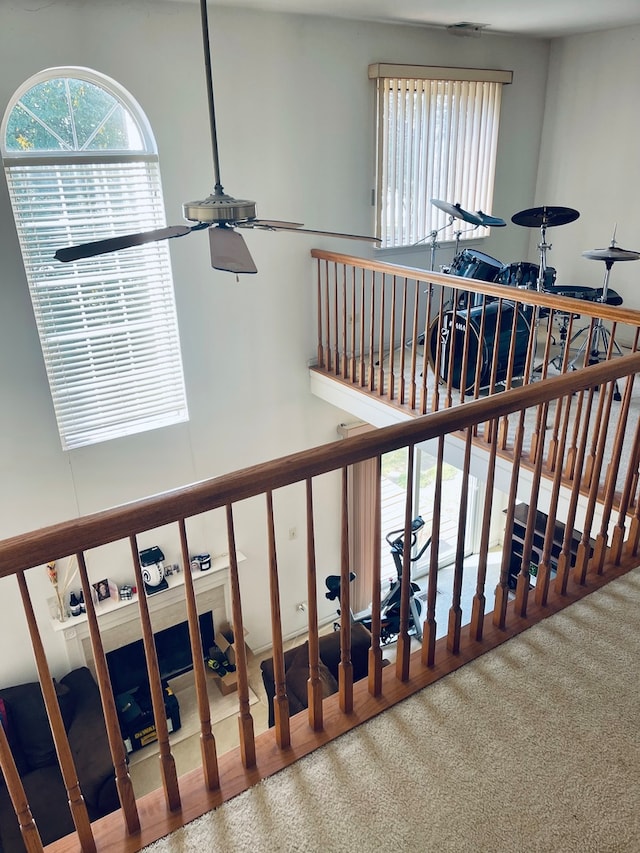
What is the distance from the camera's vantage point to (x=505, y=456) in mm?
3475

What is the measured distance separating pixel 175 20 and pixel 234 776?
4289 millimetres

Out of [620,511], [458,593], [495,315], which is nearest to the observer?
[458,593]

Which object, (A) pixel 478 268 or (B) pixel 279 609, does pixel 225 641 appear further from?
(B) pixel 279 609

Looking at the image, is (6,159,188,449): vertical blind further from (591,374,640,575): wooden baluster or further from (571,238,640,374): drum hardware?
(591,374,640,575): wooden baluster

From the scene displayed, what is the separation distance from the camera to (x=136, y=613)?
508cm

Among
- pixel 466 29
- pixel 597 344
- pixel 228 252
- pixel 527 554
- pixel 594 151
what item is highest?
pixel 466 29

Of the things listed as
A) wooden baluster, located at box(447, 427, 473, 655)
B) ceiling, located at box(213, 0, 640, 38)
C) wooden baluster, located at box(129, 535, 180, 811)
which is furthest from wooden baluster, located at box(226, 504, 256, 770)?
ceiling, located at box(213, 0, 640, 38)

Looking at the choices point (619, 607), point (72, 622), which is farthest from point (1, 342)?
point (619, 607)

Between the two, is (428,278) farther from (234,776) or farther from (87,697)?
(87,697)

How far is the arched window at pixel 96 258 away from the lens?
12.6ft

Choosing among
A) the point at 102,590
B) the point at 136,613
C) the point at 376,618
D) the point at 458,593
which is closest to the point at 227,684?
the point at 136,613

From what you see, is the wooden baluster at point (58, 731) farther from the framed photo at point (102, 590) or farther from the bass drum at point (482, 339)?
the framed photo at point (102, 590)

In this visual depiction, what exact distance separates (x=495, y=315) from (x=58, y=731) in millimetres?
3250

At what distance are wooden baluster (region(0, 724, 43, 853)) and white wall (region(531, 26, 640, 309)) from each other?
5.60 metres
